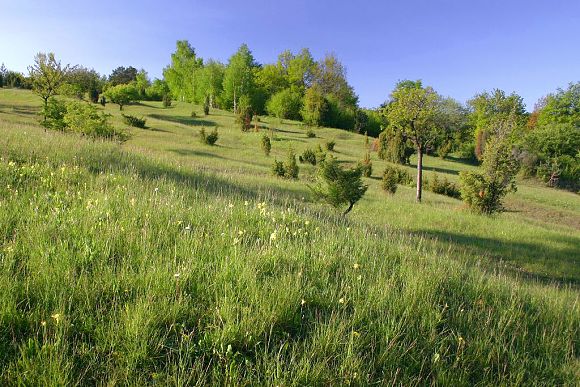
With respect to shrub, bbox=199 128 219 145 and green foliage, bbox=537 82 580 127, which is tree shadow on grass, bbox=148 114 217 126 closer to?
shrub, bbox=199 128 219 145

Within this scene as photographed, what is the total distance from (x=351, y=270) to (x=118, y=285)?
1.83 metres

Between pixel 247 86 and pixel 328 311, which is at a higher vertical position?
→ pixel 247 86

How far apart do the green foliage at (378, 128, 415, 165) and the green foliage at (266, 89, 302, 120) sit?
23.8 m

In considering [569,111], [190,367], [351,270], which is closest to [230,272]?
[190,367]

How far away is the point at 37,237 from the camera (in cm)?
271

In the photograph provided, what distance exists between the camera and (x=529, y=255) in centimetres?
948

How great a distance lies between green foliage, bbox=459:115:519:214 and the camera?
1441 cm

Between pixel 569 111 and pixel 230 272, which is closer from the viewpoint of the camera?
pixel 230 272

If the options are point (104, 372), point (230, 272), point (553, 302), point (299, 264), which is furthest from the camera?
point (553, 302)

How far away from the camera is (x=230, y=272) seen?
2.60 meters

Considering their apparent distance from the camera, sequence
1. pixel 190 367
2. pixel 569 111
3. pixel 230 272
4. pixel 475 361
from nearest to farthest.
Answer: pixel 190 367
pixel 475 361
pixel 230 272
pixel 569 111

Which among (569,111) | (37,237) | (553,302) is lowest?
(553,302)

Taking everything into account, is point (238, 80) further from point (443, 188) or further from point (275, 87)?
point (443, 188)

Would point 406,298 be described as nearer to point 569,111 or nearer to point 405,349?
point 405,349
